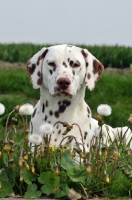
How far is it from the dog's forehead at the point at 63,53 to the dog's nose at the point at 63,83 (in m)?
0.31

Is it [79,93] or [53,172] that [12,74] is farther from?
[53,172]

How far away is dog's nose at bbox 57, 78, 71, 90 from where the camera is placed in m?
5.45

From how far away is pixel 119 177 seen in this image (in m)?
4.94

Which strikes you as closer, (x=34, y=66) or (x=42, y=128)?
(x=42, y=128)

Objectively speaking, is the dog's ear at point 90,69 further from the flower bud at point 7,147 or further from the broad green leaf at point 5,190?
the broad green leaf at point 5,190

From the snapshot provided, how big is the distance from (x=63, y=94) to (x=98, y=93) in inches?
332

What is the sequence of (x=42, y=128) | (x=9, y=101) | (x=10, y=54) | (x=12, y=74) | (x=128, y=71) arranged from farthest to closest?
(x=10, y=54), (x=128, y=71), (x=12, y=74), (x=9, y=101), (x=42, y=128)

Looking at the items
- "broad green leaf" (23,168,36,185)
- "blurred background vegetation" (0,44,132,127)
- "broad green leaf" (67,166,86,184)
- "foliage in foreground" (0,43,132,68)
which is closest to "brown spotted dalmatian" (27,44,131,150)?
"broad green leaf" (67,166,86,184)

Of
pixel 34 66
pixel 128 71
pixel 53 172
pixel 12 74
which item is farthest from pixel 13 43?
pixel 53 172

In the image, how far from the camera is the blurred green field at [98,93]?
1283 centimetres

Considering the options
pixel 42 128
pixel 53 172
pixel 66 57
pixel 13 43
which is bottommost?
pixel 13 43

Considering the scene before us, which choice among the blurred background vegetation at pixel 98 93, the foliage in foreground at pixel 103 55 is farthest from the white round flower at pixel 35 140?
the foliage in foreground at pixel 103 55

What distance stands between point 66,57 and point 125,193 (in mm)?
1483

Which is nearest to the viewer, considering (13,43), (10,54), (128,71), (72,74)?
(72,74)
